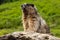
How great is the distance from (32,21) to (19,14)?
62762 millimetres

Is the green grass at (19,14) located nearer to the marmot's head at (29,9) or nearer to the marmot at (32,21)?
the marmot's head at (29,9)

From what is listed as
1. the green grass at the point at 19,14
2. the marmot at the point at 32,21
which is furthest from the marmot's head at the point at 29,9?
the green grass at the point at 19,14

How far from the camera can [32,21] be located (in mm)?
15906

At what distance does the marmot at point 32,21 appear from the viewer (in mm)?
15266

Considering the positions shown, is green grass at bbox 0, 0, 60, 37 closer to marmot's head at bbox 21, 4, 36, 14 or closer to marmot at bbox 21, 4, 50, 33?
marmot's head at bbox 21, 4, 36, 14

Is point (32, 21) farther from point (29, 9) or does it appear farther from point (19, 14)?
point (19, 14)

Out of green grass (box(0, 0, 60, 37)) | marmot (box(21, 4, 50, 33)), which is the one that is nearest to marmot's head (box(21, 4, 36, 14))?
marmot (box(21, 4, 50, 33))

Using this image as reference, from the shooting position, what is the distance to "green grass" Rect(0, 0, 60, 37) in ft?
219

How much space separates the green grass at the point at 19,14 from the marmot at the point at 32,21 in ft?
147

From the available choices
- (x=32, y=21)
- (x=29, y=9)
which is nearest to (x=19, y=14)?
(x=29, y=9)

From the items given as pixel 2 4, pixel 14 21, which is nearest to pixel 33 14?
pixel 14 21

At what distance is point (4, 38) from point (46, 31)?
21.7 feet

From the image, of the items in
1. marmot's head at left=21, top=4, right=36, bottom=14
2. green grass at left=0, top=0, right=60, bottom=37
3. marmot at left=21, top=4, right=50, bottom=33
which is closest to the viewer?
marmot at left=21, top=4, right=50, bottom=33

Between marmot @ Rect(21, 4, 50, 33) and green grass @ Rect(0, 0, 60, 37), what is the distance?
44726mm
